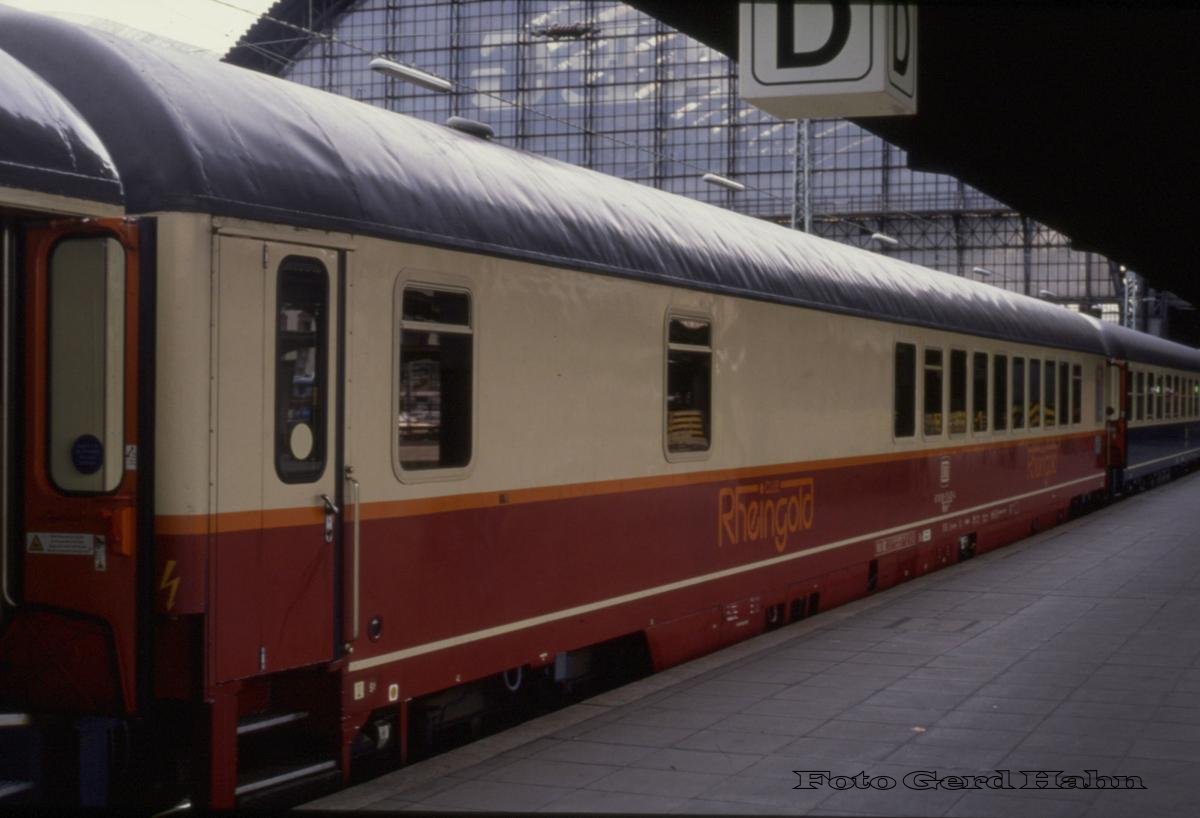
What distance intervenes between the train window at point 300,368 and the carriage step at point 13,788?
5.02ft

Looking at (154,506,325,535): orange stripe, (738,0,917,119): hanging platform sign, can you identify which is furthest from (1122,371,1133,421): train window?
(154,506,325,535): orange stripe

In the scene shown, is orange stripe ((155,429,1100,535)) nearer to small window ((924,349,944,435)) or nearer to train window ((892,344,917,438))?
train window ((892,344,917,438))

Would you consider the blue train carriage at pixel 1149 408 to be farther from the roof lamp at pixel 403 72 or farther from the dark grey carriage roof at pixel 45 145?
the dark grey carriage roof at pixel 45 145

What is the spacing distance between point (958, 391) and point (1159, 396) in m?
17.7

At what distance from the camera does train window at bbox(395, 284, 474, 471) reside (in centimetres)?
711

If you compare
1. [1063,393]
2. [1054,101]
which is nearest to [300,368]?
[1054,101]

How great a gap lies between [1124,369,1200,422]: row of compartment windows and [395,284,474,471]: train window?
21.5m

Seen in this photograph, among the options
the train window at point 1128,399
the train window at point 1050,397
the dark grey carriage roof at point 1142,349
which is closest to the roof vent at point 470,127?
the train window at point 1050,397

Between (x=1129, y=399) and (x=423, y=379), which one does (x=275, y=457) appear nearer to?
Answer: (x=423, y=379)

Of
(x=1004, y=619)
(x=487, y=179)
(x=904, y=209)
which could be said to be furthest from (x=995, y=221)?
(x=487, y=179)

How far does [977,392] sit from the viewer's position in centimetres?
1712

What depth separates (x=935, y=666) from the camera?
10273 millimetres

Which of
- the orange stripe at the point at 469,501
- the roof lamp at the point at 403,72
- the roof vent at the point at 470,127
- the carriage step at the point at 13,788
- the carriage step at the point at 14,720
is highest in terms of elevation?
the roof lamp at the point at 403,72

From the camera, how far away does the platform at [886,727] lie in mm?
6906
